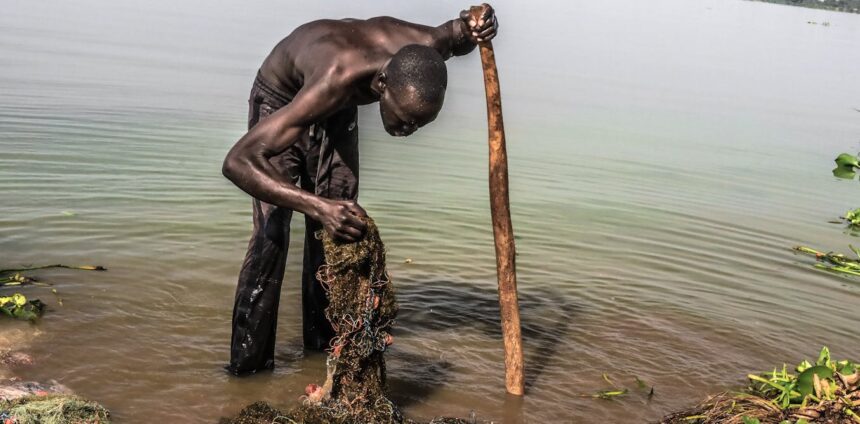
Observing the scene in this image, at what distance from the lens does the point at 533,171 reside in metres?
10.9

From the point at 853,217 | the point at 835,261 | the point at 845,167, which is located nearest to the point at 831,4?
the point at 845,167

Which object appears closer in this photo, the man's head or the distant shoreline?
the man's head

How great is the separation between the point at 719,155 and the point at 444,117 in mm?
4145

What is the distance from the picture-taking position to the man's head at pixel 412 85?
3877 millimetres

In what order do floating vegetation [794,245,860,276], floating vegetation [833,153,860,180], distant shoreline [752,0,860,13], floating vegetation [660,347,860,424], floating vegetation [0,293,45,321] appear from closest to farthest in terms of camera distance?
1. floating vegetation [660,347,860,424]
2. floating vegetation [0,293,45,321]
3. floating vegetation [794,245,860,276]
4. floating vegetation [833,153,860,180]
5. distant shoreline [752,0,860,13]

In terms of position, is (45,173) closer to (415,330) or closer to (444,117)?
(415,330)

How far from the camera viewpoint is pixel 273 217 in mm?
4574

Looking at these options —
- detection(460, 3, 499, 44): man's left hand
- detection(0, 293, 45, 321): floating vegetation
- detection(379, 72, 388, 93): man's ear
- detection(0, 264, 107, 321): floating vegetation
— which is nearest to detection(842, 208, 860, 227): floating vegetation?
detection(460, 3, 499, 44): man's left hand

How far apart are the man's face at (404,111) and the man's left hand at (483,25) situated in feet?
2.00

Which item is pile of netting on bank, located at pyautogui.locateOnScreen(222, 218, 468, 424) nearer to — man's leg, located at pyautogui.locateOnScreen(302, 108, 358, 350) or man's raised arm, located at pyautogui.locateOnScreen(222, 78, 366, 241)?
man's raised arm, located at pyautogui.locateOnScreen(222, 78, 366, 241)

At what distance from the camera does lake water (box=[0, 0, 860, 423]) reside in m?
5.09

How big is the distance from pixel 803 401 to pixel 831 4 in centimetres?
7874

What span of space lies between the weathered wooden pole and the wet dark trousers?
0.82m

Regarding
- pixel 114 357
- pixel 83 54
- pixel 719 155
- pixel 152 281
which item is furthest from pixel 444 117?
pixel 114 357
